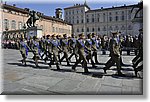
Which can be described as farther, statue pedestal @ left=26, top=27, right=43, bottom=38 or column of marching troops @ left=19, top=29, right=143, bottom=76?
statue pedestal @ left=26, top=27, right=43, bottom=38

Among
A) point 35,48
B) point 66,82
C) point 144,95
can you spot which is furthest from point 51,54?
point 144,95

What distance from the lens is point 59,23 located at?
33.8 metres

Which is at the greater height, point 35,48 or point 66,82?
point 35,48

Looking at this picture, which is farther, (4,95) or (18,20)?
(18,20)

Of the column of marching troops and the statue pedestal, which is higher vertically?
the statue pedestal

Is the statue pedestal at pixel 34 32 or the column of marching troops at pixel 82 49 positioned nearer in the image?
the column of marching troops at pixel 82 49

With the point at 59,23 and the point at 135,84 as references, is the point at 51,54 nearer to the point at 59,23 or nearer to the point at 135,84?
the point at 135,84

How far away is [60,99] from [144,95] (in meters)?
1.48

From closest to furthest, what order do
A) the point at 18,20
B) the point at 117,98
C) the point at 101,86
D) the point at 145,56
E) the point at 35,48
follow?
the point at 117,98 → the point at 145,56 → the point at 101,86 → the point at 35,48 → the point at 18,20

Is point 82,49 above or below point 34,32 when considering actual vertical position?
below

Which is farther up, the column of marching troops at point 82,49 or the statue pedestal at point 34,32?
the statue pedestal at point 34,32

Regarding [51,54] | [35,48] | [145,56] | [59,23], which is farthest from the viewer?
[59,23]

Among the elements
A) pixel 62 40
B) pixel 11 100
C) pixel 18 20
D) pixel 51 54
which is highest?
pixel 18 20

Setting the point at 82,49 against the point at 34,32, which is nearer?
the point at 82,49
